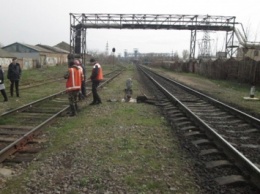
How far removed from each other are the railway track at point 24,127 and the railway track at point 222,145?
130 inches

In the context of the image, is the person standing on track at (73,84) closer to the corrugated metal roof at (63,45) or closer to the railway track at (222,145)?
the railway track at (222,145)

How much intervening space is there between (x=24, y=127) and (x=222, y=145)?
194 inches

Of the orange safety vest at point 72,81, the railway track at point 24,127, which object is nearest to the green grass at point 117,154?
the railway track at point 24,127

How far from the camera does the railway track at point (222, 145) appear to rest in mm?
4914

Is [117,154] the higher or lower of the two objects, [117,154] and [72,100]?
the lower

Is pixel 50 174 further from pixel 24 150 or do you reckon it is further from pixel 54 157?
pixel 24 150

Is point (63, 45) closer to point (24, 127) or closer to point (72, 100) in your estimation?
point (72, 100)

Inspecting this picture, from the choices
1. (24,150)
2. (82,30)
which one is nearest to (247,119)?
(24,150)

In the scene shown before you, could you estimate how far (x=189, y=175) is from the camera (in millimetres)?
5340

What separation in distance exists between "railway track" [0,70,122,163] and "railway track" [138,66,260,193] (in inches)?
130

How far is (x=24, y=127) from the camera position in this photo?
833 cm

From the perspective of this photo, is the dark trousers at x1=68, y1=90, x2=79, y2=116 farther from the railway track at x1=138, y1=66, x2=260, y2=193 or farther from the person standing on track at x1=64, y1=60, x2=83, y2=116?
the railway track at x1=138, y1=66, x2=260, y2=193

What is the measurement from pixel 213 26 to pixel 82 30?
16.2 meters

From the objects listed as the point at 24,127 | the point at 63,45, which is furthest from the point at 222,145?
the point at 63,45
